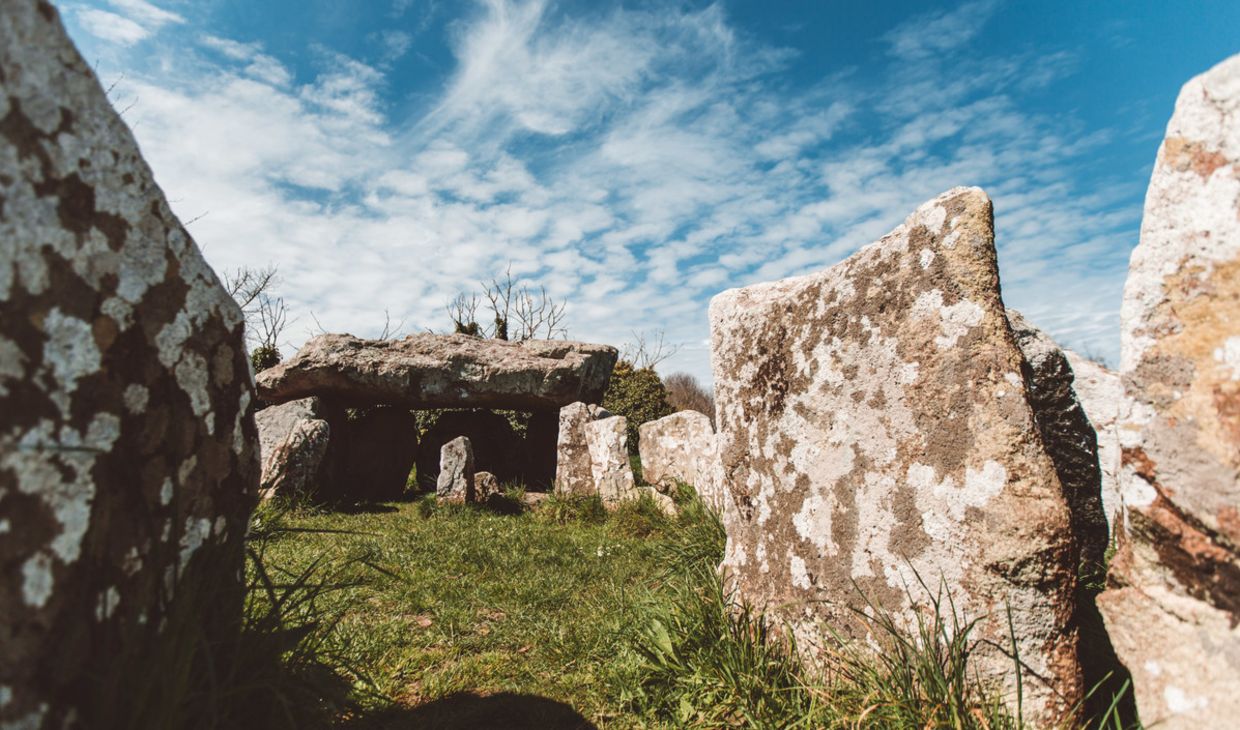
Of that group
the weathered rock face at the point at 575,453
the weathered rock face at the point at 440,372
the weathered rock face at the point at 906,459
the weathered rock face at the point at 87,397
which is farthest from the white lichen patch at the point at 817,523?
the weathered rock face at the point at 440,372

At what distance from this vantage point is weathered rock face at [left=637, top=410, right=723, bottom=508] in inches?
353

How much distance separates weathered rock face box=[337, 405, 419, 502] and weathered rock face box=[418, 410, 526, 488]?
213 mm

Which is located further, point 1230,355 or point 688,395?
point 688,395

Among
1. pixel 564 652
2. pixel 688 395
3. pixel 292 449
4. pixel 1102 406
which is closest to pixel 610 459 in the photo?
pixel 292 449

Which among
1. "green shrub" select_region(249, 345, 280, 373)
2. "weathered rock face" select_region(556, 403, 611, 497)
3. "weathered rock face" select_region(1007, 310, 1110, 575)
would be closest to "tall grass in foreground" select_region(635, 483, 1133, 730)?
"weathered rock face" select_region(1007, 310, 1110, 575)

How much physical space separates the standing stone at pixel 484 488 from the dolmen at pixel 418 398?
1.86 metres

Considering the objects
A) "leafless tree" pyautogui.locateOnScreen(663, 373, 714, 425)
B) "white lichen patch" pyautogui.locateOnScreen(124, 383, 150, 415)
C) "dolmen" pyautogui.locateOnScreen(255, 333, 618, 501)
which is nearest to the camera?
"white lichen patch" pyautogui.locateOnScreen(124, 383, 150, 415)

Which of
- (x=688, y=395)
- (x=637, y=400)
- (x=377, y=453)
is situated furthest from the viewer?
(x=688, y=395)

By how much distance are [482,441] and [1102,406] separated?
10.3m

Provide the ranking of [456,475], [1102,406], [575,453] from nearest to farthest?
[1102,406]
[456,475]
[575,453]

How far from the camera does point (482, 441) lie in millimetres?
12469

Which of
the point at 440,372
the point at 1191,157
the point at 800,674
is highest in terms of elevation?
the point at 440,372

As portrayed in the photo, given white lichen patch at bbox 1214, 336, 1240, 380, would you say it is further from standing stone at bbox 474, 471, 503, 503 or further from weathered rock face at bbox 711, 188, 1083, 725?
standing stone at bbox 474, 471, 503, 503

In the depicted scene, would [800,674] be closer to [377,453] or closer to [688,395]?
[377,453]
